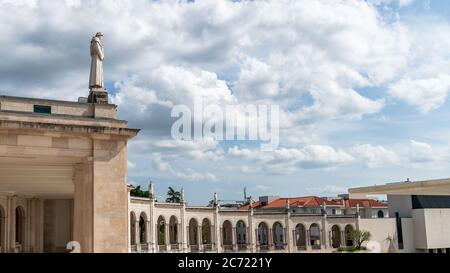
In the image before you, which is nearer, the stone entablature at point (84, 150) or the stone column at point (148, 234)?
the stone entablature at point (84, 150)

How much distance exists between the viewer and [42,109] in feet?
58.1

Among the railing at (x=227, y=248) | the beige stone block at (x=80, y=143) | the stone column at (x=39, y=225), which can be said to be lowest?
the railing at (x=227, y=248)

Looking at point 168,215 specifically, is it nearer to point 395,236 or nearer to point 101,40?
point 395,236

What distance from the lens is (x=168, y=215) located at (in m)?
65.0

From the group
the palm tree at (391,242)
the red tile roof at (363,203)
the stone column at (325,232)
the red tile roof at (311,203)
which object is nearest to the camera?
the palm tree at (391,242)

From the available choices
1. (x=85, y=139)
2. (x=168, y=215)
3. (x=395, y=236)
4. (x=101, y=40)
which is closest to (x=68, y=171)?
(x=85, y=139)

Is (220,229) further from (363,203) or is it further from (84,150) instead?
(84,150)

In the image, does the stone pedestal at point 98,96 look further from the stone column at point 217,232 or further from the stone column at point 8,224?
the stone column at point 217,232

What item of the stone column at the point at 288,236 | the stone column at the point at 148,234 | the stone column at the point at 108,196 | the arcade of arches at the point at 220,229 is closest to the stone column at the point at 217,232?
the arcade of arches at the point at 220,229

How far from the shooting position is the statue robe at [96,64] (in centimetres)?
1834

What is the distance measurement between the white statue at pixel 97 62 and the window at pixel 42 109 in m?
1.71

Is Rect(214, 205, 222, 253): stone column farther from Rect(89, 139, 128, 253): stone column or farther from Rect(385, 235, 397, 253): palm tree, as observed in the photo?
Rect(89, 139, 128, 253): stone column
